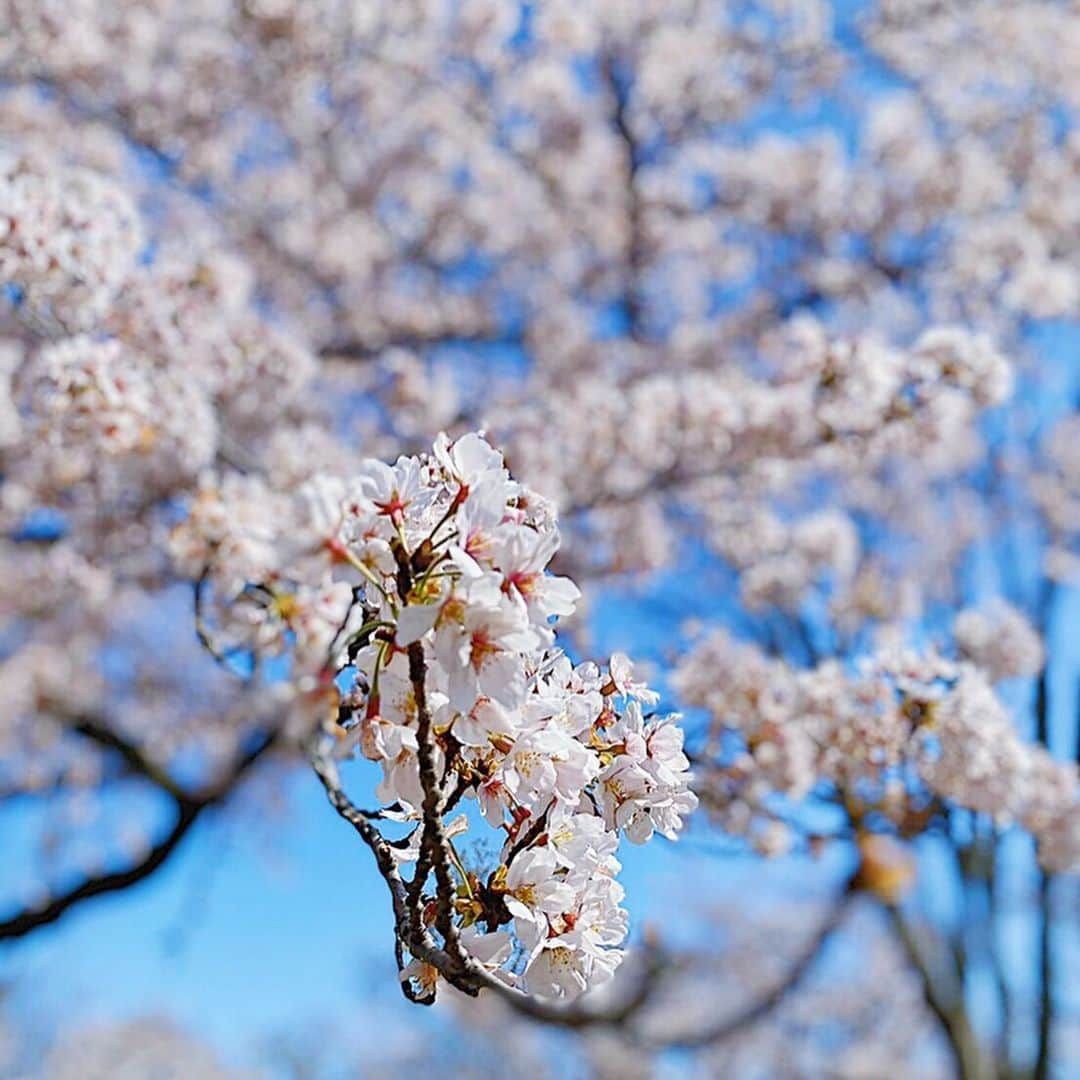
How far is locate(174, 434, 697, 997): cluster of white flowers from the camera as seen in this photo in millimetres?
1104

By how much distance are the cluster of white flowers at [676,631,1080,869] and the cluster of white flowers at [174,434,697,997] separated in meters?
1.80

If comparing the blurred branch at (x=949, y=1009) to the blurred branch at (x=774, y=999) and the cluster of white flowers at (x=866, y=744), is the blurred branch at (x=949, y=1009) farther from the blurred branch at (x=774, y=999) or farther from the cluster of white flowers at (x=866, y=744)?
the cluster of white flowers at (x=866, y=744)

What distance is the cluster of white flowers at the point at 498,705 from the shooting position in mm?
1104

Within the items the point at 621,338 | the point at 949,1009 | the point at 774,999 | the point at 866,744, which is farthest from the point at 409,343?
the point at 949,1009

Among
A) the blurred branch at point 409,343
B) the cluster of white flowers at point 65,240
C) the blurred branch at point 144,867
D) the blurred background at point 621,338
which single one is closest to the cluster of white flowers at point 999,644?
the blurred background at point 621,338

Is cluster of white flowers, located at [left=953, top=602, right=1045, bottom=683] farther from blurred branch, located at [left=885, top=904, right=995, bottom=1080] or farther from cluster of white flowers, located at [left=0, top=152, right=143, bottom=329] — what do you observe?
cluster of white flowers, located at [left=0, top=152, right=143, bottom=329]

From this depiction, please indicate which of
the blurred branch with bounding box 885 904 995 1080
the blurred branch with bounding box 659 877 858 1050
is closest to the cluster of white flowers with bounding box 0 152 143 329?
the blurred branch with bounding box 659 877 858 1050

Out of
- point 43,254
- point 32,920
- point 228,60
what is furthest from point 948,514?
point 43,254

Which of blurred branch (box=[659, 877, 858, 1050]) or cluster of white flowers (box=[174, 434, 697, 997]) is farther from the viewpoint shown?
blurred branch (box=[659, 877, 858, 1050])

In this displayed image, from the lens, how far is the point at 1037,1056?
24.2 feet

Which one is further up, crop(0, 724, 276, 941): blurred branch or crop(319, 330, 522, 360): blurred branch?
crop(319, 330, 522, 360): blurred branch

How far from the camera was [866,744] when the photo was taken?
2998 millimetres

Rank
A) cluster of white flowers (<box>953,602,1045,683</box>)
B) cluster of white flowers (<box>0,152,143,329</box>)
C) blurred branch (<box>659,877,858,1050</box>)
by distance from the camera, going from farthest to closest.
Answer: blurred branch (<box>659,877,858,1050</box>) → cluster of white flowers (<box>953,602,1045,683</box>) → cluster of white flowers (<box>0,152,143,329</box>)

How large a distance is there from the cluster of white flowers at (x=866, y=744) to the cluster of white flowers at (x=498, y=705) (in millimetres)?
1796
